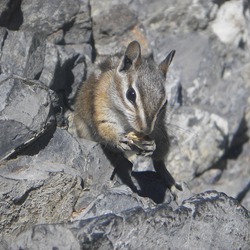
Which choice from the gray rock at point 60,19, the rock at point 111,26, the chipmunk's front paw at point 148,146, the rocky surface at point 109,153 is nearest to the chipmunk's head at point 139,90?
Answer: the chipmunk's front paw at point 148,146

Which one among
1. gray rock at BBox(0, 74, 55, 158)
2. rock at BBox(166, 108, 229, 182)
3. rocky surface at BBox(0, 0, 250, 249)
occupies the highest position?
gray rock at BBox(0, 74, 55, 158)

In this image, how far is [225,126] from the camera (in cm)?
1039

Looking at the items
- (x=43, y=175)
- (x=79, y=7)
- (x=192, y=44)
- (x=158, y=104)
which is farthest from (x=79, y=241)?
(x=192, y=44)

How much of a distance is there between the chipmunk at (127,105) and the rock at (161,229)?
82 centimetres

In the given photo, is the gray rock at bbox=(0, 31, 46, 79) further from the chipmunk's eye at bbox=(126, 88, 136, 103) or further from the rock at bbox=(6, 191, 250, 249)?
the rock at bbox=(6, 191, 250, 249)

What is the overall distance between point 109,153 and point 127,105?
2.82 ft

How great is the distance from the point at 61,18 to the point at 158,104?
209 cm

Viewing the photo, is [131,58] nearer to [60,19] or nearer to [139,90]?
[139,90]

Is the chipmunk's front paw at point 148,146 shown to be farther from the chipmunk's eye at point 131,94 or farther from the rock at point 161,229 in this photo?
the rock at point 161,229

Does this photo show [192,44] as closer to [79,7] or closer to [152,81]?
[79,7]

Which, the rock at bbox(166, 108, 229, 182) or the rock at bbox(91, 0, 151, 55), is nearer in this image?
the rock at bbox(91, 0, 151, 55)

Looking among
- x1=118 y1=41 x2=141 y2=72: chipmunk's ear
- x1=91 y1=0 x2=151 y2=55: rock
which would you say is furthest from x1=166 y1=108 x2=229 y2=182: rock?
x1=118 y1=41 x2=141 y2=72: chipmunk's ear

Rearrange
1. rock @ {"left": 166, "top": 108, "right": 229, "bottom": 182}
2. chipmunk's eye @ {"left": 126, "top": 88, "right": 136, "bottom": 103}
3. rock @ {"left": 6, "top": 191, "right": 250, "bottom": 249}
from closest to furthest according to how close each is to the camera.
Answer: rock @ {"left": 6, "top": 191, "right": 250, "bottom": 249}, chipmunk's eye @ {"left": 126, "top": 88, "right": 136, "bottom": 103}, rock @ {"left": 166, "top": 108, "right": 229, "bottom": 182}

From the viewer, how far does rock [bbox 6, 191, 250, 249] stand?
658cm
